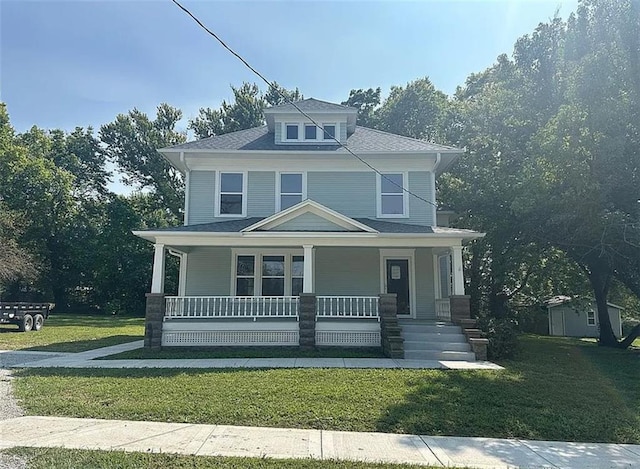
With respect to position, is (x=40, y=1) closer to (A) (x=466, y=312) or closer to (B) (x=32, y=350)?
(B) (x=32, y=350)

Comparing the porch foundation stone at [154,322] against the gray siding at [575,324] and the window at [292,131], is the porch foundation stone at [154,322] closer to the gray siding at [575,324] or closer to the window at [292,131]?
the window at [292,131]

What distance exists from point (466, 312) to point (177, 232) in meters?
8.35

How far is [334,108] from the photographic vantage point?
1645 centimetres

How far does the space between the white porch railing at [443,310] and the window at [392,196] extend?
3202mm

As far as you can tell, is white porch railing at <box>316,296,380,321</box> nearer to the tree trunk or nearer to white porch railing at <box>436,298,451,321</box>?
white porch railing at <box>436,298,451,321</box>

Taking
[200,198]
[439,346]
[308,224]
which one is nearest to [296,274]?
[308,224]

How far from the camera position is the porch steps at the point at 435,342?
11195mm

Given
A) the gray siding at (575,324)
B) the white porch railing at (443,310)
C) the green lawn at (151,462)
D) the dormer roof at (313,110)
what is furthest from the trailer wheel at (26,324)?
the gray siding at (575,324)

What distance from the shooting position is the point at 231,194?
1551cm

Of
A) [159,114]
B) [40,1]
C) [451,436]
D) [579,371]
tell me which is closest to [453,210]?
[579,371]

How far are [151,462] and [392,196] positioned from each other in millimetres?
12301

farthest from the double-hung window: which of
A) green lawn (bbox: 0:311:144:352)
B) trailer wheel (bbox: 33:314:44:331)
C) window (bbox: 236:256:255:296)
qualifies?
trailer wheel (bbox: 33:314:44:331)

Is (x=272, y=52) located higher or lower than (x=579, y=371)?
higher

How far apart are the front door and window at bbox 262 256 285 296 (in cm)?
367
